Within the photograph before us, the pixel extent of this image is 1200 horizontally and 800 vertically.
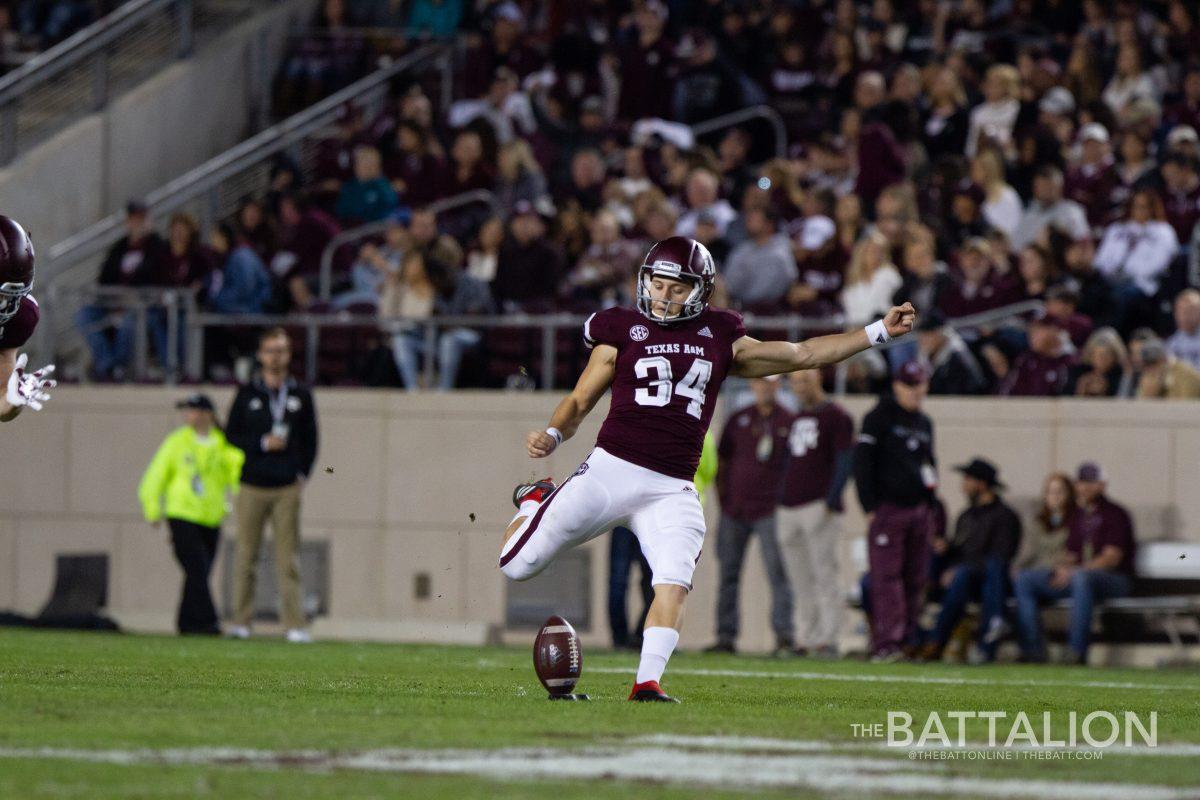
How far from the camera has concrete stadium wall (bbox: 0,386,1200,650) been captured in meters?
16.5

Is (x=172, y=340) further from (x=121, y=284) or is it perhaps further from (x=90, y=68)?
(x=90, y=68)

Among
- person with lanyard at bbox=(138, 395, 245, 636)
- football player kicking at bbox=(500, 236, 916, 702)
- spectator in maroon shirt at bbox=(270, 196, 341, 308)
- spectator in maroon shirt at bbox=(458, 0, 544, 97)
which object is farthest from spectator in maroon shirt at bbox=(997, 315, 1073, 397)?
football player kicking at bbox=(500, 236, 916, 702)

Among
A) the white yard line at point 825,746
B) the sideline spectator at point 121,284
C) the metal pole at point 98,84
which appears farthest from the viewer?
the metal pole at point 98,84

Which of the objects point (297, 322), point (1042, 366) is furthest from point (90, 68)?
point (1042, 366)

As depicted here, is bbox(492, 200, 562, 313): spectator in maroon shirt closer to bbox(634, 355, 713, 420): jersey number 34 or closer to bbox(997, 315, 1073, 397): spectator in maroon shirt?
bbox(997, 315, 1073, 397): spectator in maroon shirt

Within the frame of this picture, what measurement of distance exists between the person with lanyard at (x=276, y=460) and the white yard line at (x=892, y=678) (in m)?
4.50

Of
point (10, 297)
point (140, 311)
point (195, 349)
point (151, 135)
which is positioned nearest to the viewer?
point (10, 297)

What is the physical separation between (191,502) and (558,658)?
8428 mm

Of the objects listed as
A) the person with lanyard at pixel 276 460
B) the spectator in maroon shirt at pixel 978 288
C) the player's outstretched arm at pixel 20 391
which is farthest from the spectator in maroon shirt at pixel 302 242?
the player's outstretched arm at pixel 20 391

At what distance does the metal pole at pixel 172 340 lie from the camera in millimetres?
18431

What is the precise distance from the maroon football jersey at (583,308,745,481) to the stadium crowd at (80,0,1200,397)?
7391 mm

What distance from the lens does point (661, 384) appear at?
28.9ft

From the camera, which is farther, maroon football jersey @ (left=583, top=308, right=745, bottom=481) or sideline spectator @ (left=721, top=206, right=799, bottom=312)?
sideline spectator @ (left=721, top=206, right=799, bottom=312)

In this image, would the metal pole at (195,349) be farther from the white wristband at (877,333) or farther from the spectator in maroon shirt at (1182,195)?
the white wristband at (877,333)
